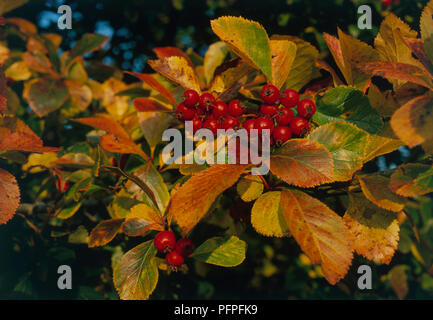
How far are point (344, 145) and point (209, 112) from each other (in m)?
0.37

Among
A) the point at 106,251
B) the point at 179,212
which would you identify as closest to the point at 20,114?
the point at 106,251

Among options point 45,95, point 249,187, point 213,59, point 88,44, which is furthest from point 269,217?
point 88,44

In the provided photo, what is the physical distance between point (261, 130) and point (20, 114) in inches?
55.5

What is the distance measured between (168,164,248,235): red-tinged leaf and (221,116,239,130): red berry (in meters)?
0.16

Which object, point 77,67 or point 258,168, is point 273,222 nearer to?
point 258,168

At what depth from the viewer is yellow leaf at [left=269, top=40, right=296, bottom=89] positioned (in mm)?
906

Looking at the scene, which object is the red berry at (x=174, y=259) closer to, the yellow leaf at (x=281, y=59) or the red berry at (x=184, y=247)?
the red berry at (x=184, y=247)

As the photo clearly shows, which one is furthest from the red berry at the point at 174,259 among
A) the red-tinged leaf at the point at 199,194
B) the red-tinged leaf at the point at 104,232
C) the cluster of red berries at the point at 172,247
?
the red-tinged leaf at the point at 199,194

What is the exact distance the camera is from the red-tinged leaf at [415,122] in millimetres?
655

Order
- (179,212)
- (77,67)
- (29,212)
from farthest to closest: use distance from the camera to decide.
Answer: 1. (77,67)
2. (29,212)
3. (179,212)

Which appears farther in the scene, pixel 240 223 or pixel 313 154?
pixel 240 223

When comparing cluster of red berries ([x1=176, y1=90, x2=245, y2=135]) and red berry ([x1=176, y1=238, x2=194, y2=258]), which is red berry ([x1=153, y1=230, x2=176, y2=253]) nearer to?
red berry ([x1=176, y1=238, x2=194, y2=258])

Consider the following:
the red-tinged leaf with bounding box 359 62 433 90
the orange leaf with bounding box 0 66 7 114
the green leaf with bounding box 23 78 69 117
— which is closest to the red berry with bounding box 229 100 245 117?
the red-tinged leaf with bounding box 359 62 433 90

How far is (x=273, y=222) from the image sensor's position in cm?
80
